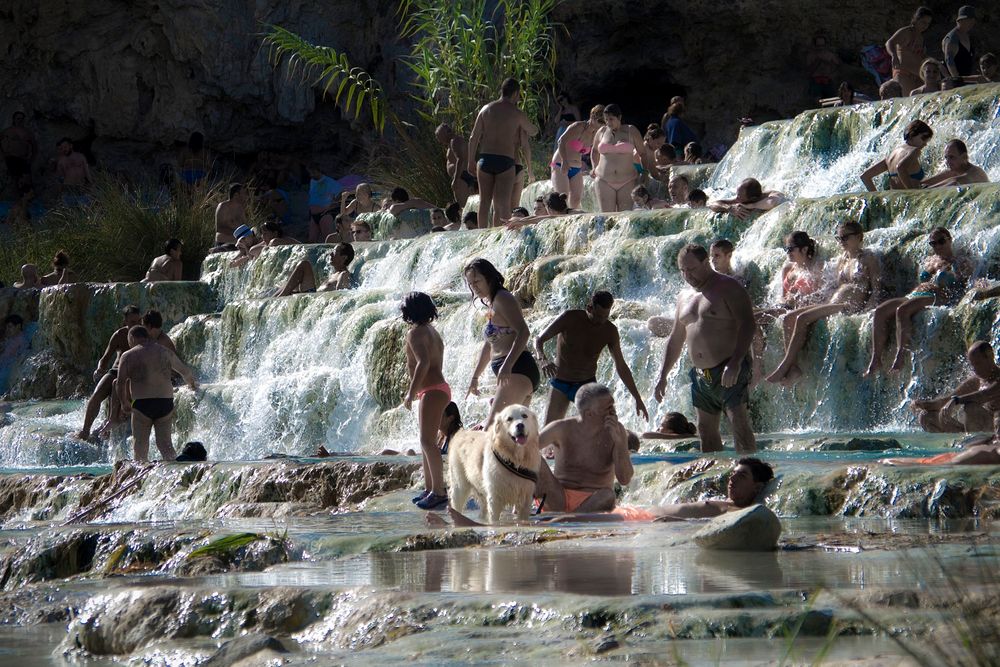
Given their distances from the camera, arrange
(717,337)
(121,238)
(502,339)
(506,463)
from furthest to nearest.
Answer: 1. (121,238)
2. (717,337)
3. (502,339)
4. (506,463)

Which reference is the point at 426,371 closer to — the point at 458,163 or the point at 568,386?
the point at 568,386

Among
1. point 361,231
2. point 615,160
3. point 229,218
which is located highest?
point 615,160

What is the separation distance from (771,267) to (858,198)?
3.55 ft

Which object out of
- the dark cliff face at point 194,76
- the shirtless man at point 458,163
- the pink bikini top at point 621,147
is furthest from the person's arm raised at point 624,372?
the dark cliff face at point 194,76

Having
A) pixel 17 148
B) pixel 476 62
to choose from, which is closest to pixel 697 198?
pixel 476 62

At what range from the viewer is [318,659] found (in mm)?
4188

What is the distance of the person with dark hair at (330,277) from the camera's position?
56.9ft

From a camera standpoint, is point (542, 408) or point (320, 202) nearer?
point (542, 408)

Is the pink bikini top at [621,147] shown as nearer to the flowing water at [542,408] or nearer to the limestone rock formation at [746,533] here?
the flowing water at [542,408]

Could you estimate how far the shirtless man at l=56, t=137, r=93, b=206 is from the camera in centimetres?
2516

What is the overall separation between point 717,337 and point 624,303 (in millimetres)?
4141

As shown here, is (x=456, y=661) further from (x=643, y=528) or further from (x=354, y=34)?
(x=354, y=34)

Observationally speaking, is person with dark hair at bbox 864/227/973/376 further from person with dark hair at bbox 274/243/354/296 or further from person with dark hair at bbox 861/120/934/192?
person with dark hair at bbox 274/243/354/296

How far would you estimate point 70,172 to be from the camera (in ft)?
82.5
